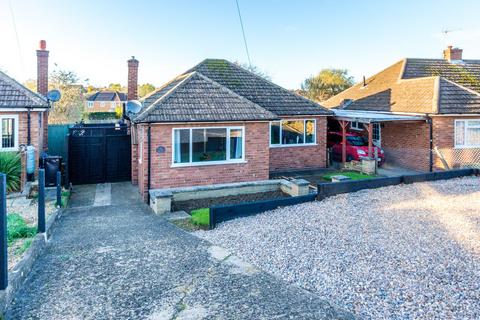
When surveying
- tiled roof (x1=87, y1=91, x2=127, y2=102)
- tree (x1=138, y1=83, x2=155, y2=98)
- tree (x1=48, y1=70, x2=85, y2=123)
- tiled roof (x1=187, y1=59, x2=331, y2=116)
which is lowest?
tiled roof (x1=187, y1=59, x2=331, y2=116)

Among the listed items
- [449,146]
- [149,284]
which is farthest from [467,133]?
[149,284]

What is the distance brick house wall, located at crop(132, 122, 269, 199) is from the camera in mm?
13273

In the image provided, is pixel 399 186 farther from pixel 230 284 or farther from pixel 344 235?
pixel 230 284

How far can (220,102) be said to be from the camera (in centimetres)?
1470

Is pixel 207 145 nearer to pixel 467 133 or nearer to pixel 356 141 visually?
pixel 356 141

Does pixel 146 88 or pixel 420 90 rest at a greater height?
pixel 146 88

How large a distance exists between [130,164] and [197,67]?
6.88 m

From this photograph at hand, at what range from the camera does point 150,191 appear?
12898mm

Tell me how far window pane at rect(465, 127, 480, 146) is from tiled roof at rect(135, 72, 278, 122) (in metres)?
11.1

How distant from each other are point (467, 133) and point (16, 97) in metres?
20.4

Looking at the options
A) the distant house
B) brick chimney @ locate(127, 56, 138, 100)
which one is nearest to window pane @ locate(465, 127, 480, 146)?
brick chimney @ locate(127, 56, 138, 100)

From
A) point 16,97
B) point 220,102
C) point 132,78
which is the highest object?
point 132,78

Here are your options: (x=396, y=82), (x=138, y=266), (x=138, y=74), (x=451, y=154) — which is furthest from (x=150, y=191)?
(x=396, y=82)

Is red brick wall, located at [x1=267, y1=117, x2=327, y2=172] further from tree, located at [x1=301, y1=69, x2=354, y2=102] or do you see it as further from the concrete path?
tree, located at [x1=301, y1=69, x2=354, y2=102]
